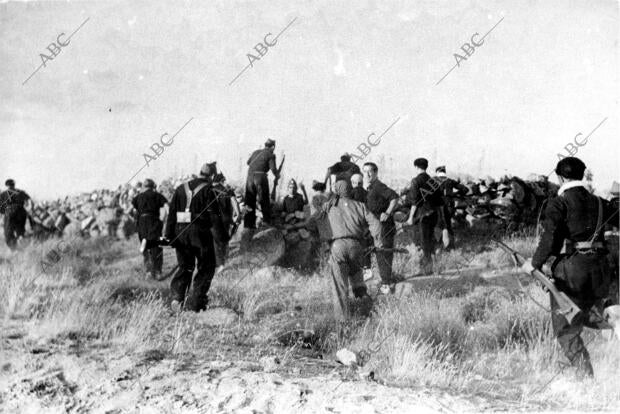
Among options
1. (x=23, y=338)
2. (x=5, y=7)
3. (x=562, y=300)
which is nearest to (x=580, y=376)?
(x=562, y=300)

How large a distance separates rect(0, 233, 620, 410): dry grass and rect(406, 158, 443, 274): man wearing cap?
64cm

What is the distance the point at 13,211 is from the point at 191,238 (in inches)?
269

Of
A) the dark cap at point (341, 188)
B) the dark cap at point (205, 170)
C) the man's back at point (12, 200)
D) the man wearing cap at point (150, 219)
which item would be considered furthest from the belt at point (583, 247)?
the man's back at point (12, 200)

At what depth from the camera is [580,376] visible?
4.69 metres

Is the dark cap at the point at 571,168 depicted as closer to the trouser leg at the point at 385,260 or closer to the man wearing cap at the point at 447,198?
the trouser leg at the point at 385,260

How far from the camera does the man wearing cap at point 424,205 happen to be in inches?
334

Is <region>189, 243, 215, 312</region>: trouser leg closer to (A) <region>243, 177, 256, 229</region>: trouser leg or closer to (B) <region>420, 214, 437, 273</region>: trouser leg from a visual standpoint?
(A) <region>243, 177, 256, 229</region>: trouser leg

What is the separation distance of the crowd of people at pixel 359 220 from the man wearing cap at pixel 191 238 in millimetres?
13

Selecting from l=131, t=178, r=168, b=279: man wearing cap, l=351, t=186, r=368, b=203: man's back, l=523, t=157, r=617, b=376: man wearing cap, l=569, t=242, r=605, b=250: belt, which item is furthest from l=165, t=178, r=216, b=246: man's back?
l=569, t=242, r=605, b=250: belt

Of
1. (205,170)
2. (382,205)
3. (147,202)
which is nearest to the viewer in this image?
(205,170)


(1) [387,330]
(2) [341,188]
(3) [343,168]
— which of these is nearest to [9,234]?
(3) [343,168]

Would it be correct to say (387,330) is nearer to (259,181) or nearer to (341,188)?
(341,188)

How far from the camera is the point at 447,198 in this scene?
37.4 ft

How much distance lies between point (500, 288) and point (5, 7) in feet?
25.2
